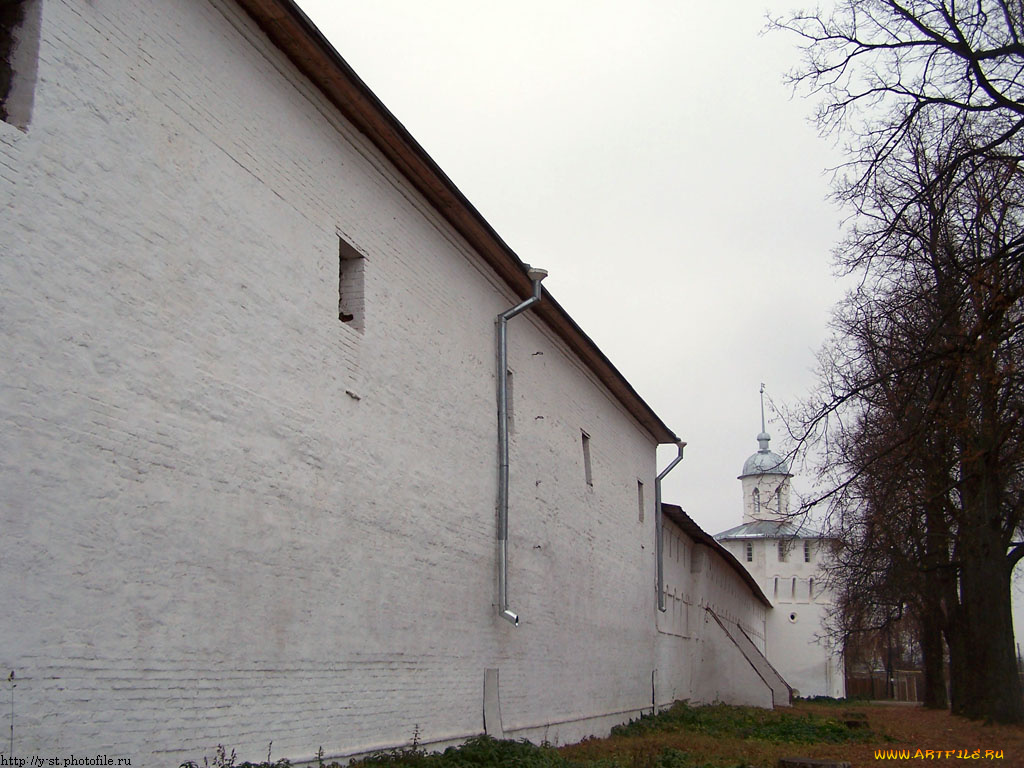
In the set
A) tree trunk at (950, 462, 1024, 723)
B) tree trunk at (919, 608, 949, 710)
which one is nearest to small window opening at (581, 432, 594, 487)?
tree trunk at (950, 462, 1024, 723)

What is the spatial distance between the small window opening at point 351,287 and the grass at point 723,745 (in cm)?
413

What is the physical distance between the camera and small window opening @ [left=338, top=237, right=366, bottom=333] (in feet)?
33.9

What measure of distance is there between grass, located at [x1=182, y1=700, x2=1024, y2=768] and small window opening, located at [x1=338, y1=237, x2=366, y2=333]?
163 inches

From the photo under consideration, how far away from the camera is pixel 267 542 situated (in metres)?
8.34

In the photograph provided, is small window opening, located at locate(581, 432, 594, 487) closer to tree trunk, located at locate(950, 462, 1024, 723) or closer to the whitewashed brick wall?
the whitewashed brick wall

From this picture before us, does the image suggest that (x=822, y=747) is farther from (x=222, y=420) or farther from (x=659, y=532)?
(x=222, y=420)

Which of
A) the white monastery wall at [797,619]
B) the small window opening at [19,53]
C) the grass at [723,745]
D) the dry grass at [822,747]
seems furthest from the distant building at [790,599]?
the small window opening at [19,53]

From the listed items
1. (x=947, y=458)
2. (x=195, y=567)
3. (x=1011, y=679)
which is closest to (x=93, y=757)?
(x=195, y=567)

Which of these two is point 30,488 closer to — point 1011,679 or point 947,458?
point 947,458

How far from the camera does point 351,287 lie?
10445 mm

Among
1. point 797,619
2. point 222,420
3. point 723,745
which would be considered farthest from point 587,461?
point 797,619

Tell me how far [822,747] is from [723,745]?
62.0 inches

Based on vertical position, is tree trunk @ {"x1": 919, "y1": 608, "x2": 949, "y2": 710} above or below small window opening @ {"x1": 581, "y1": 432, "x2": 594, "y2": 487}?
below

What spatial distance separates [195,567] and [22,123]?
10.3 feet
